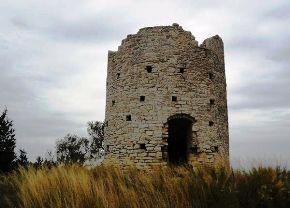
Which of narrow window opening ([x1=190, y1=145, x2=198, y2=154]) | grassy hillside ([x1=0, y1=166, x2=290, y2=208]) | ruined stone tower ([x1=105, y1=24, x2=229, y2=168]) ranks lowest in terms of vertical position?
grassy hillside ([x1=0, y1=166, x2=290, y2=208])

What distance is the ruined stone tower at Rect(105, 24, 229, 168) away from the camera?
13.3m

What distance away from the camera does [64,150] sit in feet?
117

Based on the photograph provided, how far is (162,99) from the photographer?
1339 cm

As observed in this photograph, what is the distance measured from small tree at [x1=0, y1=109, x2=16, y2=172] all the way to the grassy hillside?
8.58 metres

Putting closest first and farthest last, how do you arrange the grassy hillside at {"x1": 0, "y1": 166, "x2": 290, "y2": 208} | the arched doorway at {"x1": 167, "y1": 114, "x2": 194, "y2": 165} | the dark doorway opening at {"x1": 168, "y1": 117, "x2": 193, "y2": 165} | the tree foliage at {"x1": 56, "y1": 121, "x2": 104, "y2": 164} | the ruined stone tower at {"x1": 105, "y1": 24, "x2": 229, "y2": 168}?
the grassy hillside at {"x1": 0, "y1": 166, "x2": 290, "y2": 208}, the ruined stone tower at {"x1": 105, "y1": 24, "x2": 229, "y2": 168}, the arched doorway at {"x1": 167, "y1": 114, "x2": 194, "y2": 165}, the dark doorway opening at {"x1": 168, "y1": 117, "x2": 193, "y2": 165}, the tree foliage at {"x1": 56, "y1": 121, "x2": 104, "y2": 164}

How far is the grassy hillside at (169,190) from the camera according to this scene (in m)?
5.32

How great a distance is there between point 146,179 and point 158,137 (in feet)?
22.5

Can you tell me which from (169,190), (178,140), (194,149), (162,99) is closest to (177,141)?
(178,140)

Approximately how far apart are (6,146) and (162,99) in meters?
6.63

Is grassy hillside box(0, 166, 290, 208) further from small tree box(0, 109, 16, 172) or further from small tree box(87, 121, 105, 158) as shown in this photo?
small tree box(87, 121, 105, 158)

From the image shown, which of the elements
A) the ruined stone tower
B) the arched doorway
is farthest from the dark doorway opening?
the ruined stone tower

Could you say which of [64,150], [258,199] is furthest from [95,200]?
[64,150]

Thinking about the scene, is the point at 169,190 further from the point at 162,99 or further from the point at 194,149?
the point at 194,149

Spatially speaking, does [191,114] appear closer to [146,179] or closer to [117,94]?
[117,94]
